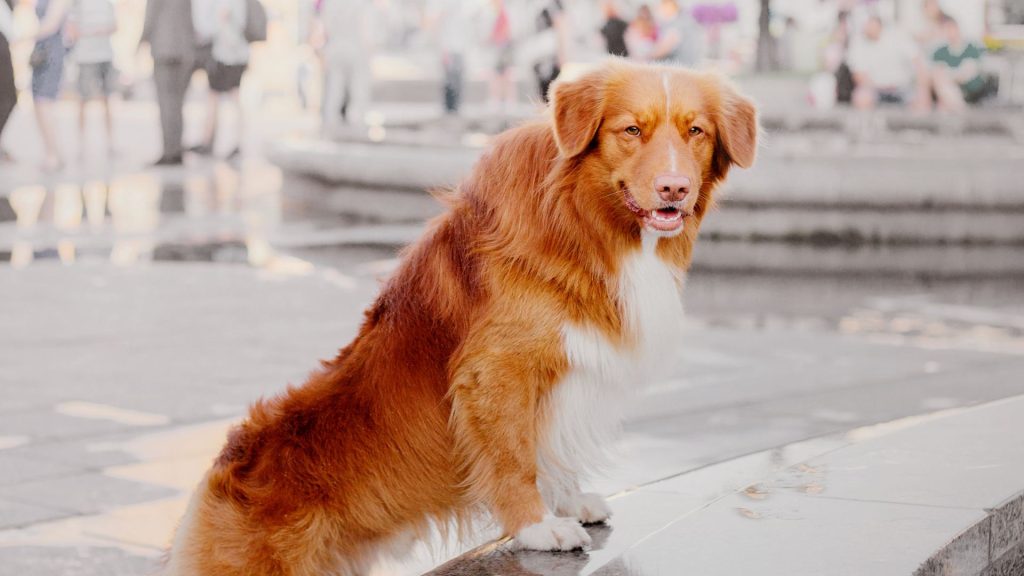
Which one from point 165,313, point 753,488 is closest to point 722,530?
point 753,488

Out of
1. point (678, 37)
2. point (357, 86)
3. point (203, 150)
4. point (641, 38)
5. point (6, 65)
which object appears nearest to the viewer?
point (6, 65)

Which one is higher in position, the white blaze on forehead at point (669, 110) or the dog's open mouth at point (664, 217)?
the white blaze on forehead at point (669, 110)

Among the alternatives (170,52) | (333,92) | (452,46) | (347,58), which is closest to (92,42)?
(170,52)

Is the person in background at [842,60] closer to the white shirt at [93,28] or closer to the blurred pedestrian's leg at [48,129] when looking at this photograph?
the white shirt at [93,28]

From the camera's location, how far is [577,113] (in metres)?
3.88

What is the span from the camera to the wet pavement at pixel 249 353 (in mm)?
5742

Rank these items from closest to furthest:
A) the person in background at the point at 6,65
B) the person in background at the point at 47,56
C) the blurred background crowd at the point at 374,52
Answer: the person in background at the point at 6,65 → the person in background at the point at 47,56 → the blurred background crowd at the point at 374,52

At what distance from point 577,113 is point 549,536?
105 centimetres

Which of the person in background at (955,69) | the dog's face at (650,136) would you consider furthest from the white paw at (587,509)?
the person in background at (955,69)

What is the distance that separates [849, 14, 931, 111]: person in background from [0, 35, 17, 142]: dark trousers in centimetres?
1138

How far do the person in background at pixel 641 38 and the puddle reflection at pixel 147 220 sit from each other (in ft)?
15.3

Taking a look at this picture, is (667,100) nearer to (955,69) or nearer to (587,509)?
(587,509)

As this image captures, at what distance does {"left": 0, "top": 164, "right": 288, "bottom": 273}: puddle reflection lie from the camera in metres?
12.0

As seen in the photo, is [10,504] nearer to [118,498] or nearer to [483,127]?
[118,498]
